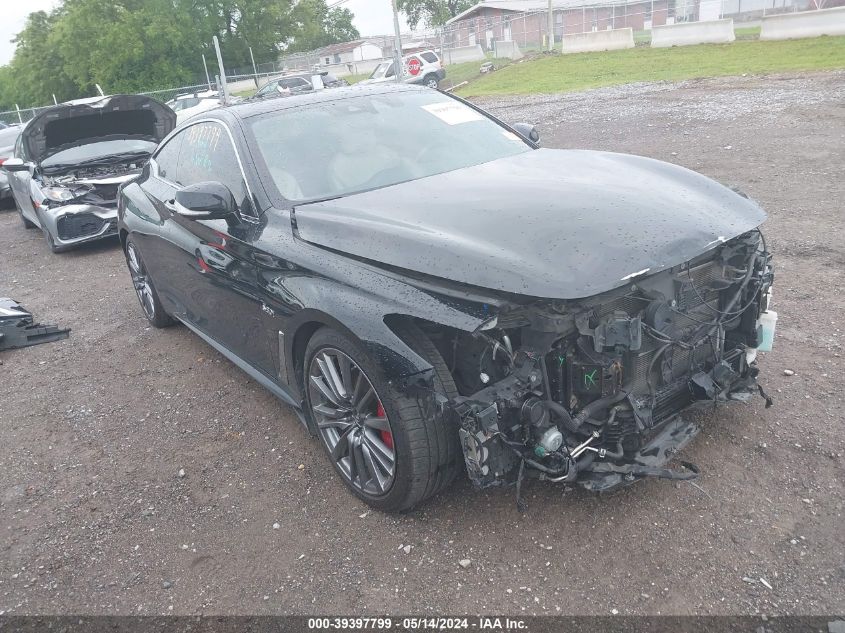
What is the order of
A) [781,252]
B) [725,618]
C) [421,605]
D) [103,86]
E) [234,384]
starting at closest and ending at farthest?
[725,618] < [421,605] < [234,384] < [781,252] < [103,86]

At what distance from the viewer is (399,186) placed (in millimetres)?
3494

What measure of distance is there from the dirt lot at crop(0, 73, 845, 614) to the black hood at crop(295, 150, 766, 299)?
3.56 ft

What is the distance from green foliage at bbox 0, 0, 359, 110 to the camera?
49125 mm

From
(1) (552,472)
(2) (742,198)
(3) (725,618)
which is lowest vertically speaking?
(3) (725,618)

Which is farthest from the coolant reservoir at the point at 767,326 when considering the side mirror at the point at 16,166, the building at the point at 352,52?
the building at the point at 352,52

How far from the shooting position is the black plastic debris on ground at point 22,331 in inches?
224

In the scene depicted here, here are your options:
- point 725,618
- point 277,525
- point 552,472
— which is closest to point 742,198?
point 552,472

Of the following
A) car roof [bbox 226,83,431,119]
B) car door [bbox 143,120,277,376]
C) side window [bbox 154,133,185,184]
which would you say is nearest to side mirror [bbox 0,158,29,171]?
side window [bbox 154,133,185,184]

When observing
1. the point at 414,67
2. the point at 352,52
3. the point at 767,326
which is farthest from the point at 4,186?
the point at 352,52

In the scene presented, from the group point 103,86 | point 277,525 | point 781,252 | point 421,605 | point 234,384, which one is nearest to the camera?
point 421,605

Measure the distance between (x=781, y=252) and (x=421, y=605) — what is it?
183 inches

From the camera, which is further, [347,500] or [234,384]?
[234,384]

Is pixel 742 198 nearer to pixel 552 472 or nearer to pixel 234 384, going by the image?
pixel 552 472

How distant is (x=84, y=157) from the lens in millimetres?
8750
